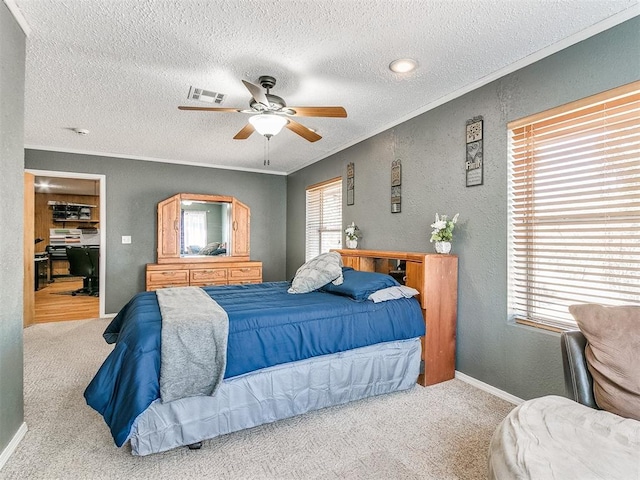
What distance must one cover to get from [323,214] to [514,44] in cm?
346

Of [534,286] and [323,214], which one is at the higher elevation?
[323,214]

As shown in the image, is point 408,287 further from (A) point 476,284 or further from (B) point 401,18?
(B) point 401,18

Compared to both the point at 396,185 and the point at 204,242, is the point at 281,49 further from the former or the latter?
the point at 204,242

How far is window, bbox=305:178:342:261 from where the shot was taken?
16.2 ft

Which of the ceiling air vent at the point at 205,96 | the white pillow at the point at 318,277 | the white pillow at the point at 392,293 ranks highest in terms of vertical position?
the ceiling air vent at the point at 205,96

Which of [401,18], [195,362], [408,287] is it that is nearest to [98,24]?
[401,18]

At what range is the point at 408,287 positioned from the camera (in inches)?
114

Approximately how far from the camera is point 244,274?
552cm

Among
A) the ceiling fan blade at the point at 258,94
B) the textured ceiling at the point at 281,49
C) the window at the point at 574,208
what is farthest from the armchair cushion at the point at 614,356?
the ceiling fan blade at the point at 258,94

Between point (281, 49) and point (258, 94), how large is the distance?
1.16ft

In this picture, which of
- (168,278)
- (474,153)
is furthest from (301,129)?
(168,278)

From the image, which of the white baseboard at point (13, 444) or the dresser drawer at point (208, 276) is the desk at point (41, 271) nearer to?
the dresser drawer at point (208, 276)

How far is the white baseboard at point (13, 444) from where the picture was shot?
1.78 metres

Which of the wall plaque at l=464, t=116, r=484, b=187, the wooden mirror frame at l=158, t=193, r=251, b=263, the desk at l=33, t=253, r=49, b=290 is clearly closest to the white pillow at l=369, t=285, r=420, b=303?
the wall plaque at l=464, t=116, r=484, b=187
